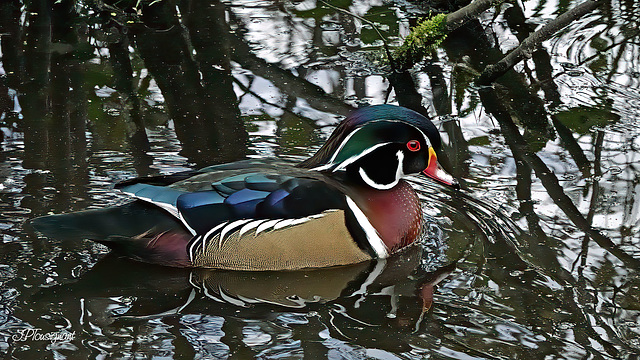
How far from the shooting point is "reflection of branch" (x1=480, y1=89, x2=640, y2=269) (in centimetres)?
528

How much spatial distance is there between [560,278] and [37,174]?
11.7ft

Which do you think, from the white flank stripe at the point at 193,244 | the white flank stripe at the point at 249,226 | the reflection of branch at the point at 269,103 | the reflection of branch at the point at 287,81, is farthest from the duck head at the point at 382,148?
the reflection of branch at the point at 287,81

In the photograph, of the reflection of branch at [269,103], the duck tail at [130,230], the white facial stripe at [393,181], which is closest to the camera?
the duck tail at [130,230]

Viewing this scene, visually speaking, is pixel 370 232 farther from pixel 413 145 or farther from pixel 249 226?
pixel 249 226

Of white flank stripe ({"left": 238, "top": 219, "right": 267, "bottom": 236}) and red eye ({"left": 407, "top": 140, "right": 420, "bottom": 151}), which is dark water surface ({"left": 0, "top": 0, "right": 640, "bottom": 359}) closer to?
white flank stripe ({"left": 238, "top": 219, "right": 267, "bottom": 236})

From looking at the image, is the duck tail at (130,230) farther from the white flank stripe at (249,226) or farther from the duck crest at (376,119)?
the duck crest at (376,119)

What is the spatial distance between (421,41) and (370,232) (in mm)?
3099

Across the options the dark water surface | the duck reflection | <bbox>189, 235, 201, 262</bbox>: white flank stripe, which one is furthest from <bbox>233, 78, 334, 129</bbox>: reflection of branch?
<bbox>189, 235, 201, 262</bbox>: white flank stripe

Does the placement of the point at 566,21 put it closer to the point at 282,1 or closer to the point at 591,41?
the point at 591,41

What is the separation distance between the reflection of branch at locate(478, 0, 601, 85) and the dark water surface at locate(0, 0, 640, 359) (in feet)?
0.65

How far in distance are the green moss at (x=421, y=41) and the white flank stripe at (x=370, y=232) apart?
3045mm

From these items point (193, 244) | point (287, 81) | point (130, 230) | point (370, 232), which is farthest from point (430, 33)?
point (130, 230)

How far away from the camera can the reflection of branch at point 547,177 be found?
528 cm

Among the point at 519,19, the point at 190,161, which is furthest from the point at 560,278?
the point at 519,19
